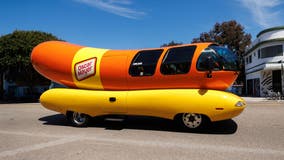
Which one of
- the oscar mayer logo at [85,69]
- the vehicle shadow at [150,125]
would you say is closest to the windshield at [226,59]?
the vehicle shadow at [150,125]

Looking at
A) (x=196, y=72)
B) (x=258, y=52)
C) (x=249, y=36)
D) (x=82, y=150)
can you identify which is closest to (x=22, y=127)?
(x=82, y=150)

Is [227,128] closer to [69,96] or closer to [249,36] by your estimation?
[69,96]

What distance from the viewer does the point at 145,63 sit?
8.96 m

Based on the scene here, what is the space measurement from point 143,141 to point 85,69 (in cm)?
381

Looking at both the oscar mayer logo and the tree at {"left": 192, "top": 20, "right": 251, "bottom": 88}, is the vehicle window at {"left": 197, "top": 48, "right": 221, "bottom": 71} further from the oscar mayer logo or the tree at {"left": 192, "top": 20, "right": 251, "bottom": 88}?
the tree at {"left": 192, "top": 20, "right": 251, "bottom": 88}

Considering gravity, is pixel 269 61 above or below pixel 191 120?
above

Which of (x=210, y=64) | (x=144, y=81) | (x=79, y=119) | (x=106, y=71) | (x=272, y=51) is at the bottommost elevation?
(x=79, y=119)

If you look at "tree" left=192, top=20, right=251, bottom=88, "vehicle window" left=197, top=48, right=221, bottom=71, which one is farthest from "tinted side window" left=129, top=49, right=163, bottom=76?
"tree" left=192, top=20, right=251, bottom=88

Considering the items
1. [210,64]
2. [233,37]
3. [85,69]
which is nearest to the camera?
[210,64]

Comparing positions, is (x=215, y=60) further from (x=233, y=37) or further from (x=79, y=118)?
(x=233, y=37)

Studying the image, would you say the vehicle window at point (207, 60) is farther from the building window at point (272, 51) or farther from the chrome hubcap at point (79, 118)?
the building window at point (272, 51)

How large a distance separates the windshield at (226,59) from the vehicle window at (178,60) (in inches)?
29.4

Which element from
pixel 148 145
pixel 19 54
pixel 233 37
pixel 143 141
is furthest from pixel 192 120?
pixel 233 37

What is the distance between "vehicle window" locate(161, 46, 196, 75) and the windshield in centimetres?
75
